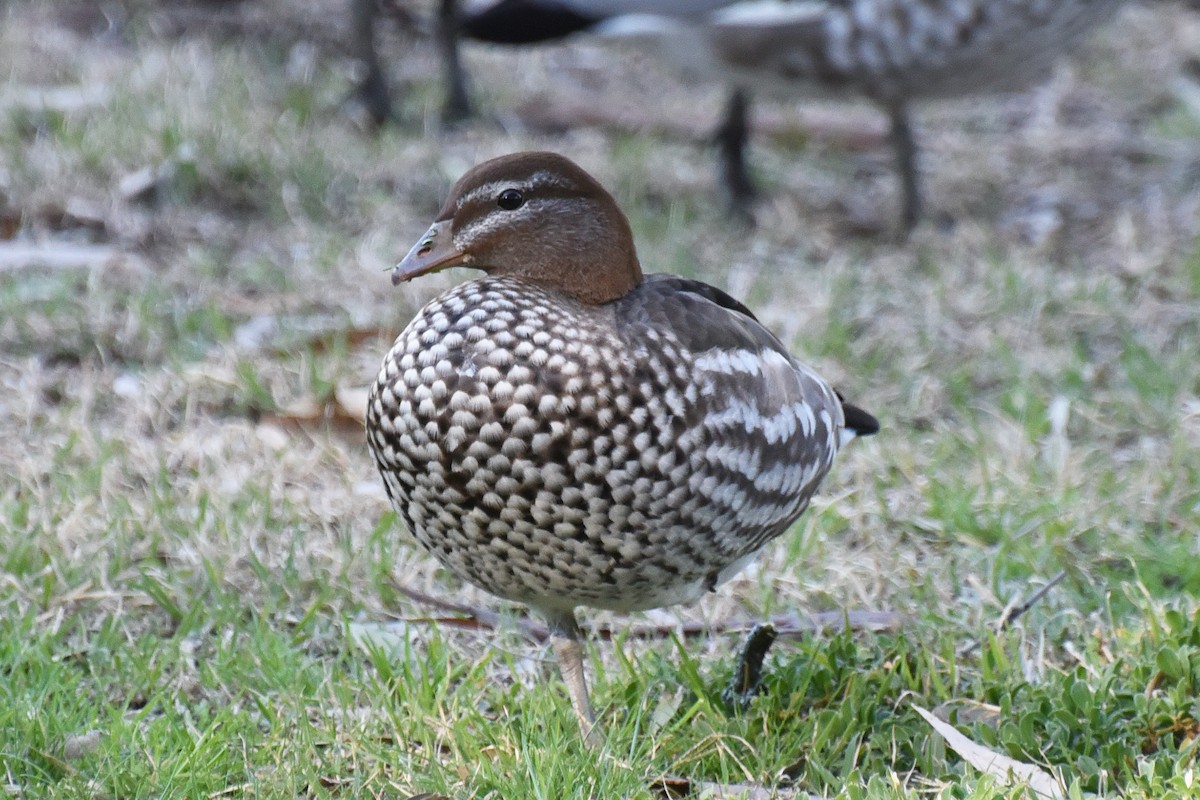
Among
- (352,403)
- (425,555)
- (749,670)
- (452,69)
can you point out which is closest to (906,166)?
(452,69)

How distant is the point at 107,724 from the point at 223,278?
2488mm

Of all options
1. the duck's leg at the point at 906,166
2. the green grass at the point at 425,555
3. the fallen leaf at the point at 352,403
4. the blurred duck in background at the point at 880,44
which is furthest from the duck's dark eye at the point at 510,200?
the duck's leg at the point at 906,166

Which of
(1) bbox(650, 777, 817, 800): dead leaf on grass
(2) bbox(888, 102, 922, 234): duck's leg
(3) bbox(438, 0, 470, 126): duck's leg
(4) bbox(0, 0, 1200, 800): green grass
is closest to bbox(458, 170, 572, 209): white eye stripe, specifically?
(4) bbox(0, 0, 1200, 800): green grass

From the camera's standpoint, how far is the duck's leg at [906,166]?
6.09 metres

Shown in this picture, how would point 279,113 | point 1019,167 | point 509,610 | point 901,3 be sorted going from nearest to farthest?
point 509,610 < point 901,3 < point 279,113 < point 1019,167

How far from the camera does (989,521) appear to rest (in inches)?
149

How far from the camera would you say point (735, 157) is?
6125 millimetres

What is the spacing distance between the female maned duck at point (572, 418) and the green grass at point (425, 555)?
11.6 inches

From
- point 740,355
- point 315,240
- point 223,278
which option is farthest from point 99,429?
point 740,355

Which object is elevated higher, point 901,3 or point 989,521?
point 901,3

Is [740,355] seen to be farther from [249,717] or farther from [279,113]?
[279,113]

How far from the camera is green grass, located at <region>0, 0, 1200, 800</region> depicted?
2.82 metres

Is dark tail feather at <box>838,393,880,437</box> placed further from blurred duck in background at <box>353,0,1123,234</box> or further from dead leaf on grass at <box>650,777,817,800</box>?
blurred duck in background at <box>353,0,1123,234</box>

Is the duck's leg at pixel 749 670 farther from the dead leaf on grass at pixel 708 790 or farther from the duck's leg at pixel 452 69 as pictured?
the duck's leg at pixel 452 69
